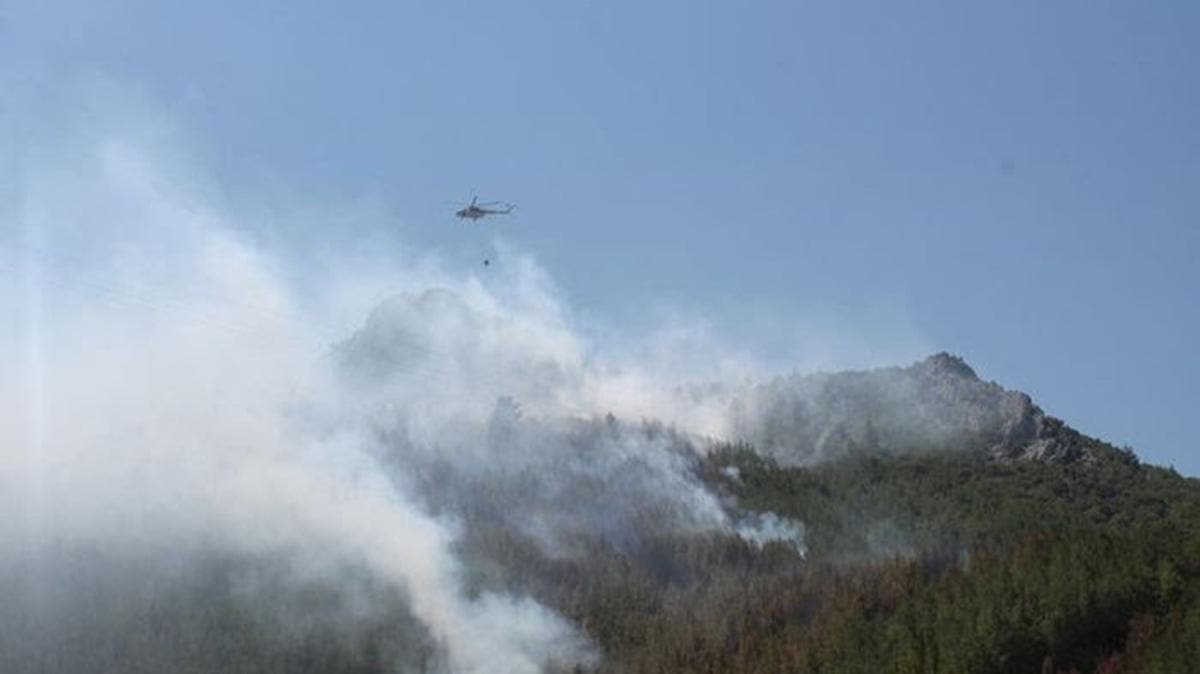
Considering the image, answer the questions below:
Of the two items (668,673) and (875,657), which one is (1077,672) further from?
(668,673)

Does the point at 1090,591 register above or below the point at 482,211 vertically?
below

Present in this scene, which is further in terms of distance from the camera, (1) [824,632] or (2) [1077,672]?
(1) [824,632]

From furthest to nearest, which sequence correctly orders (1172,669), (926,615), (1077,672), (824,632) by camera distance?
(824,632), (926,615), (1077,672), (1172,669)

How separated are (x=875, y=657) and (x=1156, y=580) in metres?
38.6

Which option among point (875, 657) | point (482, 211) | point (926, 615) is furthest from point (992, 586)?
point (482, 211)

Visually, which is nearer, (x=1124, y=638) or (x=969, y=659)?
(x=969, y=659)

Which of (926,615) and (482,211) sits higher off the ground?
(482,211)

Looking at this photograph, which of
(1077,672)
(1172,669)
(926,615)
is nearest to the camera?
(1172,669)

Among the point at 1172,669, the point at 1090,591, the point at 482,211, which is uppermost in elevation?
the point at 482,211

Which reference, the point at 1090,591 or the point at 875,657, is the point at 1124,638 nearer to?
the point at 1090,591

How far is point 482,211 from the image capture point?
518 feet

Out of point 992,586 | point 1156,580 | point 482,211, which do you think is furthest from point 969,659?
point 482,211

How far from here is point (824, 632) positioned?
194125 millimetres

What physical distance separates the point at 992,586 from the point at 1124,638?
15046 millimetres
